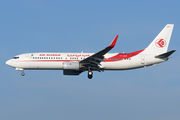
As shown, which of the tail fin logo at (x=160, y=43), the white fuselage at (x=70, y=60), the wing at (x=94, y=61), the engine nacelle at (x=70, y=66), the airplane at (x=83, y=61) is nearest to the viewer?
the wing at (x=94, y=61)

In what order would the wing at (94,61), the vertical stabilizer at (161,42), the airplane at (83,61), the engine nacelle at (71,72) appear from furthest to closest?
the vertical stabilizer at (161,42) < the engine nacelle at (71,72) < the airplane at (83,61) < the wing at (94,61)

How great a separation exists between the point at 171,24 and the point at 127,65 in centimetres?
1103

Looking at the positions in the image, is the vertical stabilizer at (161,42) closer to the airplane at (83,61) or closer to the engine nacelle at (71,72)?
the airplane at (83,61)

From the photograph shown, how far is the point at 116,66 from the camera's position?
46.5 metres

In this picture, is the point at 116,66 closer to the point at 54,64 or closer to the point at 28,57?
the point at 54,64

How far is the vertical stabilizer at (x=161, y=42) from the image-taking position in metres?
49.4

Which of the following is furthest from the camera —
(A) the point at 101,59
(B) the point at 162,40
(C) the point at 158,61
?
(B) the point at 162,40

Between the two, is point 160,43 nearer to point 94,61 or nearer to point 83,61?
point 94,61

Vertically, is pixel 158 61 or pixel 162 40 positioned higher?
pixel 162 40

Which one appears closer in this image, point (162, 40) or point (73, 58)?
point (73, 58)

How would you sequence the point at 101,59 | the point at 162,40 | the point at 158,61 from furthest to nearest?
the point at 162,40, the point at 158,61, the point at 101,59

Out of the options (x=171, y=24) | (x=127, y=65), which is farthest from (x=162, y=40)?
(x=127, y=65)

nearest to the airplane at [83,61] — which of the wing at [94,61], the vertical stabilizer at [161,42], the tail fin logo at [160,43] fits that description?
the wing at [94,61]

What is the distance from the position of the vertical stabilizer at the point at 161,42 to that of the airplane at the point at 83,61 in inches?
60.5
